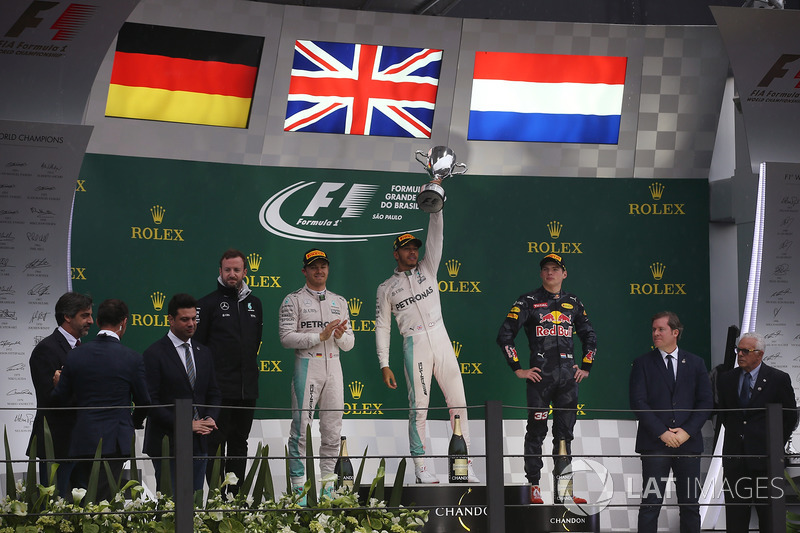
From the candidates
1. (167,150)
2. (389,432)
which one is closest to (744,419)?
(389,432)

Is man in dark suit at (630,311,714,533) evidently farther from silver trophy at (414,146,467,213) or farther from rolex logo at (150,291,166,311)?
rolex logo at (150,291,166,311)

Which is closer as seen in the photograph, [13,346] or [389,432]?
[13,346]

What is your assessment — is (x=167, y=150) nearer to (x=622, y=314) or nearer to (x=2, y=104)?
(x=2, y=104)

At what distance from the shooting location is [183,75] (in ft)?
23.1

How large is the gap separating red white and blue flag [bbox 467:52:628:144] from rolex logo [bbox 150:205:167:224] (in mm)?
2196

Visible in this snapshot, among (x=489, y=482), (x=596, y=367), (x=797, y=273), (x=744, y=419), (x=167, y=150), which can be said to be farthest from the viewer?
(x=596, y=367)

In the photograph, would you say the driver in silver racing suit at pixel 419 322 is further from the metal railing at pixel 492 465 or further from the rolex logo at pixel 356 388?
the metal railing at pixel 492 465

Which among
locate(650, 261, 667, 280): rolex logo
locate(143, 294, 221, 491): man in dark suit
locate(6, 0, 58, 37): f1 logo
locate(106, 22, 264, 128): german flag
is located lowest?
locate(143, 294, 221, 491): man in dark suit

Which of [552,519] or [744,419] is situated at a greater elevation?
[744,419]

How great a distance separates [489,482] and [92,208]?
3.95 meters

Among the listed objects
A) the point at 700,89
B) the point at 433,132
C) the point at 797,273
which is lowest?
the point at 797,273

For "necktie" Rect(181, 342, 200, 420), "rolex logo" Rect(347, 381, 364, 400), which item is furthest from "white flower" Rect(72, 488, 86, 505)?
"rolex logo" Rect(347, 381, 364, 400)

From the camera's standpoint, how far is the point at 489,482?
12.8 feet

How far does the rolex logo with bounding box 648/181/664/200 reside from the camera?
768cm
